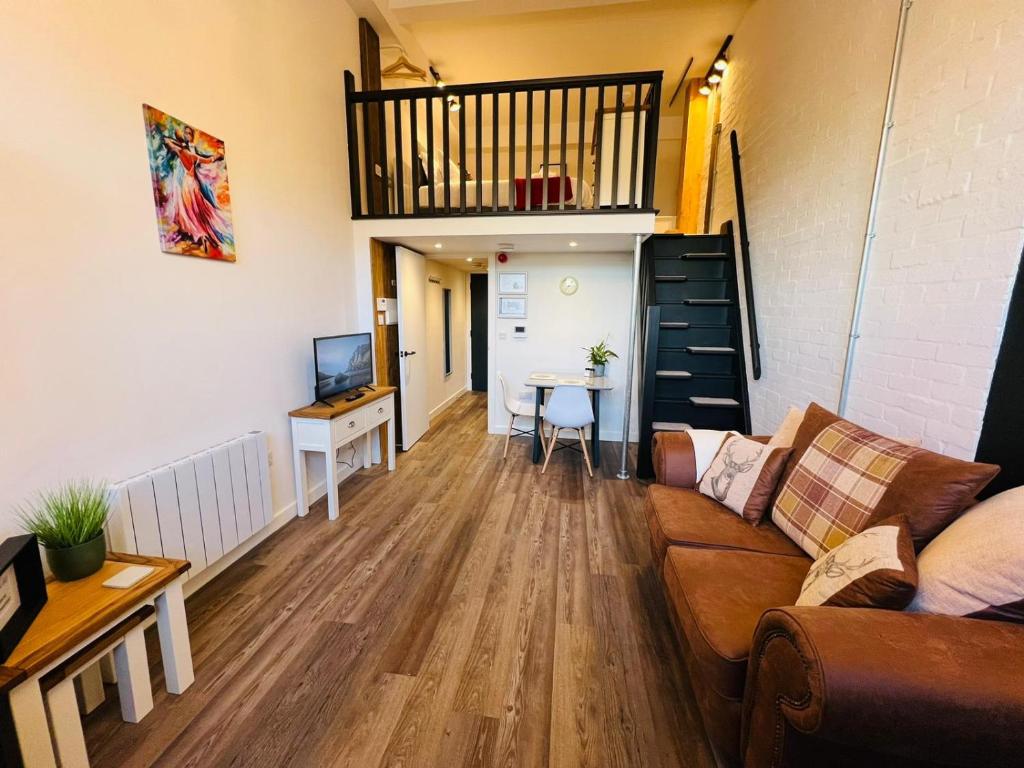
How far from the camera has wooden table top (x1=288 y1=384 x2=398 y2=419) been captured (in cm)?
269

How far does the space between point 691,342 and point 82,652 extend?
379cm

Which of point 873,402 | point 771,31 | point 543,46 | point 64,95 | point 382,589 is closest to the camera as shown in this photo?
point 64,95

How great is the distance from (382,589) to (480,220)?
2.74 m

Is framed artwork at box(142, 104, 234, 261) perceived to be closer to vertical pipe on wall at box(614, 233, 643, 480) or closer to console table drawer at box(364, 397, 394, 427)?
console table drawer at box(364, 397, 394, 427)

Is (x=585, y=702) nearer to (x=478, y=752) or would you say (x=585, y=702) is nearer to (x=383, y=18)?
(x=478, y=752)

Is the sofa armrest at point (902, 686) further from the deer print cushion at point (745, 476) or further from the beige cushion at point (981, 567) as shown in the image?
the deer print cushion at point (745, 476)

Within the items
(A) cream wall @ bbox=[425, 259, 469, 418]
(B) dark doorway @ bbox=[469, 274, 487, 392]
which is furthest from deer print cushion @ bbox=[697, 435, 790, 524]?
(B) dark doorway @ bbox=[469, 274, 487, 392]

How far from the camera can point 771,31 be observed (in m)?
3.09

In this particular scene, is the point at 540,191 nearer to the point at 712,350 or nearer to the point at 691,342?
the point at 691,342

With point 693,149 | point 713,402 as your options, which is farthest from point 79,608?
point 693,149

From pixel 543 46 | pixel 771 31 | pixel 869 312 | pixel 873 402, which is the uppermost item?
pixel 543 46

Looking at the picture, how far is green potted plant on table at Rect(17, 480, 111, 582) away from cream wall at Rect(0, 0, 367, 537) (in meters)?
0.09

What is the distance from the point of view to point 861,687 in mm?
818

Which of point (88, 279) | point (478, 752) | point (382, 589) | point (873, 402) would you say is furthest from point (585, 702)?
point (88, 279)
